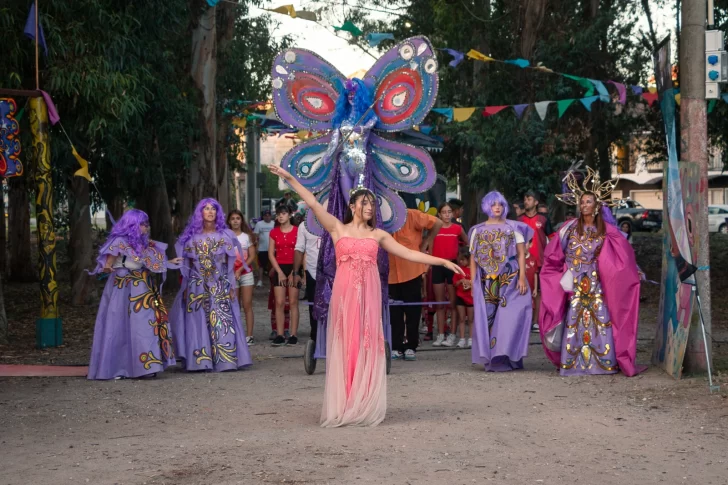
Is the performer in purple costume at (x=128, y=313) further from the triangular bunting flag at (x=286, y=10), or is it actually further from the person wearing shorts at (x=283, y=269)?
the triangular bunting flag at (x=286, y=10)

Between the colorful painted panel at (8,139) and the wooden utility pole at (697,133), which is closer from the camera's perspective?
the wooden utility pole at (697,133)

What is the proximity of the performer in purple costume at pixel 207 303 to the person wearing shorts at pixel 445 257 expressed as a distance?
3.15m

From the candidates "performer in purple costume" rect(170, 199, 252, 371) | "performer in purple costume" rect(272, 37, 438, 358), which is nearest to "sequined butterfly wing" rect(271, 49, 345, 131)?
"performer in purple costume" rect(272, 37, 438, 358)

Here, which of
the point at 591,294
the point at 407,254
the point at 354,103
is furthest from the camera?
the point at 354,103

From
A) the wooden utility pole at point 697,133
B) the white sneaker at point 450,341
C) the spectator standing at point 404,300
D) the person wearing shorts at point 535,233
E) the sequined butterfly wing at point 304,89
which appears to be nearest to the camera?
the wooden utility pole at point 697,133

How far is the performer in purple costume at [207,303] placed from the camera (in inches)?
459

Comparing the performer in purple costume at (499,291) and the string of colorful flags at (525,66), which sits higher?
the string of colorful flags at (525,66)

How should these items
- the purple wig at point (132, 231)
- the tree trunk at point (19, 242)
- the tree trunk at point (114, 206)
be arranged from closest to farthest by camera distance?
the purple wig at point (132, 231), the tree trunk at point (114, 206), the tree trunk at point (19, 242)

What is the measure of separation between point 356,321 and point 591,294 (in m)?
3.55

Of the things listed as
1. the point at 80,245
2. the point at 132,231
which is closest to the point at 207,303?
the point at 132,231

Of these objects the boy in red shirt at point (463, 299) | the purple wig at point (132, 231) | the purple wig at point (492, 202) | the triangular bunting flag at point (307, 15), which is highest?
the triangular bunting flag at point (307, 15)

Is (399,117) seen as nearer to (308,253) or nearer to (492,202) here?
(492,202)

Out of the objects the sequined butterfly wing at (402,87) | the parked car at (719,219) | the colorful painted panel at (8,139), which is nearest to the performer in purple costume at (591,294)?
the sequined butterfly wing at (402,87)

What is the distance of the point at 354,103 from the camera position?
38.3 feet
